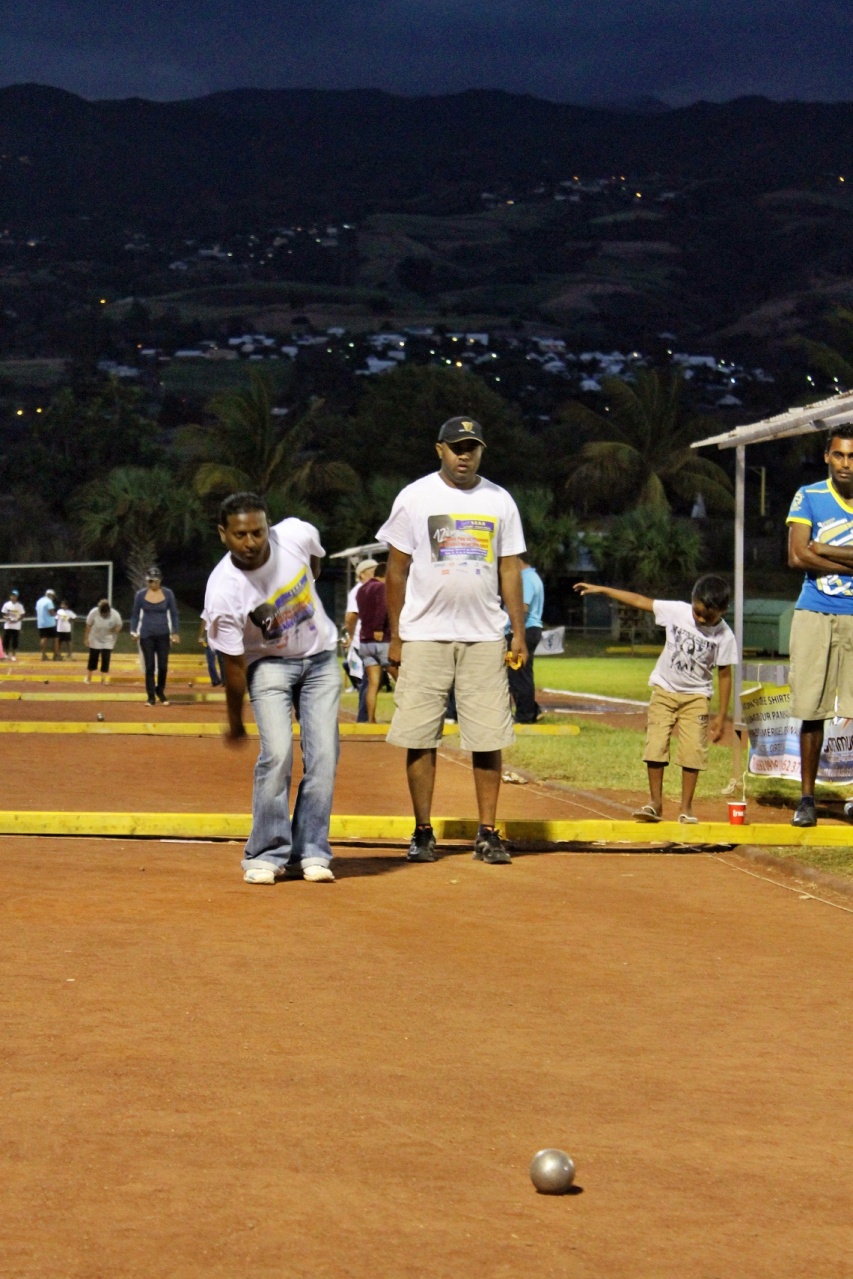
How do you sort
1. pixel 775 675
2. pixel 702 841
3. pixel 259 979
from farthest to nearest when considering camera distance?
pixel 775 675 → pixel 702 841 → pixel 259 979

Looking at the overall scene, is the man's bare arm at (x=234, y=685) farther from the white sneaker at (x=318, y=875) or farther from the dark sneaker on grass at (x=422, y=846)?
the dark sneaker on grass at (x=422, y=846)

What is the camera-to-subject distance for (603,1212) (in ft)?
13.1

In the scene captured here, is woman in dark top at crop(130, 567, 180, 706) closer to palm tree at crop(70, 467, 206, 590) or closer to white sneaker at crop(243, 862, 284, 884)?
white sneaker at crop(243, 862, 284, 884)

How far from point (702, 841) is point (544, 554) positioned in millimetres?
53848

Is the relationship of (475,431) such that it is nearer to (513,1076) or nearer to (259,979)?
(259,979)

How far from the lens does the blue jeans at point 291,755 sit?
28.0 feet

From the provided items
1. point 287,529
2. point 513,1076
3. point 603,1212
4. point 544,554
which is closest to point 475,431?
point 287,529

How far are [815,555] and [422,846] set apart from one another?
2555mm

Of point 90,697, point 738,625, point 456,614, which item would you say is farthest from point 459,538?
point 90,697

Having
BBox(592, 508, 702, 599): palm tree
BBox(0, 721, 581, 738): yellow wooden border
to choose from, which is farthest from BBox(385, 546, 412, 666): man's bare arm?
BBox(592, 508, 702, 599): palm tree

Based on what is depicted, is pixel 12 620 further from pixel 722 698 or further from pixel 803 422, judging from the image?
pixel 722 698

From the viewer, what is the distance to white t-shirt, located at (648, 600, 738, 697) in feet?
35.1

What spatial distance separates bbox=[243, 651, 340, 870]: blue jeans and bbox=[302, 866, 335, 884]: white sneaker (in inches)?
2.1

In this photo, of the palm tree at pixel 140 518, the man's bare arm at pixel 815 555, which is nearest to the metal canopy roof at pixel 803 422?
the man's bare arm at pixel 815 555
